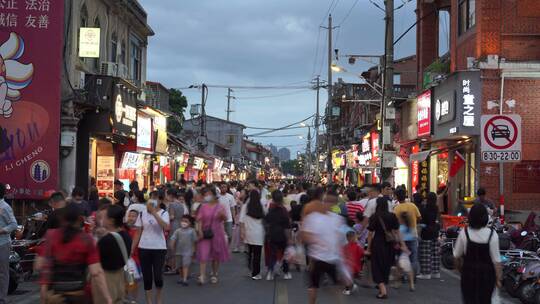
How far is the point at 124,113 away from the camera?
2333cm

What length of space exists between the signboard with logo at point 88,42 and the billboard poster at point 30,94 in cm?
176

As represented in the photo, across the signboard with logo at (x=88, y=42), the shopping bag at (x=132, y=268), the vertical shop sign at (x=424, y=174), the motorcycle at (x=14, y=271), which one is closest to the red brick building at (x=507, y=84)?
the vertical shop sign at (x=424, y=174)

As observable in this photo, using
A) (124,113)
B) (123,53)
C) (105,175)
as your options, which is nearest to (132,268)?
(124,113)

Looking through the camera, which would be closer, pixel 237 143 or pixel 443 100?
pixel 443 100

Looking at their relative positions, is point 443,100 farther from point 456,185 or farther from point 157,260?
point 157,260

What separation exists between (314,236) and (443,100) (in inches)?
622

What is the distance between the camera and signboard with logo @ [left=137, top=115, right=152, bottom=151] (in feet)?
87.8

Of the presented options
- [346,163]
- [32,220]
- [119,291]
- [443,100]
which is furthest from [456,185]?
[346,163]

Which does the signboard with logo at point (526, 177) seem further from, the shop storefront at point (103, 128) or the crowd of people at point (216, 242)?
the shop storefront at point (103, 128)

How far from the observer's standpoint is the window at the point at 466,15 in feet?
76.0

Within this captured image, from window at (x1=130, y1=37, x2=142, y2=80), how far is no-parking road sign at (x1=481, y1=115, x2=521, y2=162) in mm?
19391

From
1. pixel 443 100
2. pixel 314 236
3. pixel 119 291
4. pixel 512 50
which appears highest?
pixel 512 50

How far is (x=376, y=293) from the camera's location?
465 inches

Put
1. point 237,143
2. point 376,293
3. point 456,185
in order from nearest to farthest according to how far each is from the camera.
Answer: point 376,293 < point 456,185 < point 237,143
